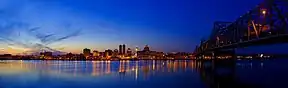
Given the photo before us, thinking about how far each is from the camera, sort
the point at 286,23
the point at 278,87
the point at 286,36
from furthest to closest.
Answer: the point at 278,87 → the point at 286,23 → the point at 286,36

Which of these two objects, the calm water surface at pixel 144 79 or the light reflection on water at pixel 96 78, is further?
the light reflection on water at pixel 96 78

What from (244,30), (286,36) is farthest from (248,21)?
(286,36)

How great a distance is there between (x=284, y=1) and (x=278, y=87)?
492 inches

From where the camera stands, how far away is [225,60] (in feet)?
258

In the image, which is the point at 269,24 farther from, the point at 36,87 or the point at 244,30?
the point at 36,87

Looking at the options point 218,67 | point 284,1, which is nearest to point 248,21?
point 284,1

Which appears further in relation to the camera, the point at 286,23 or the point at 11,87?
the point at 11,87

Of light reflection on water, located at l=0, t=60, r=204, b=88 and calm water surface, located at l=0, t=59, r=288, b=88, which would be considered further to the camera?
light reflection on water, located at l=0, t=60, r=204, b=88

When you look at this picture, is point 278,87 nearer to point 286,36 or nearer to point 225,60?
point 286,36

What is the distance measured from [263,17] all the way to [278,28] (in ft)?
19.1

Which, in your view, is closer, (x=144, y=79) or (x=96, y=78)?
(x=144, y=79)

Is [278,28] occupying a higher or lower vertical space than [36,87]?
higher

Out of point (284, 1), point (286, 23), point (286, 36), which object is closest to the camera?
point (286, 36)

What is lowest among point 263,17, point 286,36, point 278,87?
point 278,87
